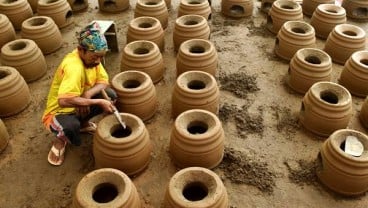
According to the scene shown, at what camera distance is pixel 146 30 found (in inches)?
214

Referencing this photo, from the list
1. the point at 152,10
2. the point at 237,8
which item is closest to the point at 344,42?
the point at 237,8

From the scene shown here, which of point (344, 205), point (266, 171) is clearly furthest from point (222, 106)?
point (344, 205)

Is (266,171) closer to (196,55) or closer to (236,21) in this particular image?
(196,55)

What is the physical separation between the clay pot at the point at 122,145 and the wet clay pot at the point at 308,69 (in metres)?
2.49

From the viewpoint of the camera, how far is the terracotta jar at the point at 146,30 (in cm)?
546

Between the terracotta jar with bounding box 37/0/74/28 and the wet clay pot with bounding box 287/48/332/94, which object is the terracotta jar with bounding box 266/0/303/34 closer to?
the wet clay pot with bounding box 287/48/332/94

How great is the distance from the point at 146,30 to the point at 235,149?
2399 mm

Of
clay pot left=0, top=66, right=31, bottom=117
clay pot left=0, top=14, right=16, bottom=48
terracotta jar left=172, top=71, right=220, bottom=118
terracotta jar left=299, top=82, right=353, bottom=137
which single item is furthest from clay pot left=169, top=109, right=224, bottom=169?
clay pot left=0, top=14, right=16, bottom=48

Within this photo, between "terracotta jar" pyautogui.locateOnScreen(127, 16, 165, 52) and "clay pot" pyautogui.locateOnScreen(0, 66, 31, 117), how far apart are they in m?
1.80

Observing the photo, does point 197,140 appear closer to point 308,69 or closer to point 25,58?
point 308,69

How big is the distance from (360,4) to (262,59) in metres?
2.62

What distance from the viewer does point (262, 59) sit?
19.2 ft

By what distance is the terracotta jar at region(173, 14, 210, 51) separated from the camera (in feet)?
18.1

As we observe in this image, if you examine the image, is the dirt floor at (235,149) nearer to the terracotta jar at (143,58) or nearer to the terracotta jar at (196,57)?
the terracotta jar at (143,58)
